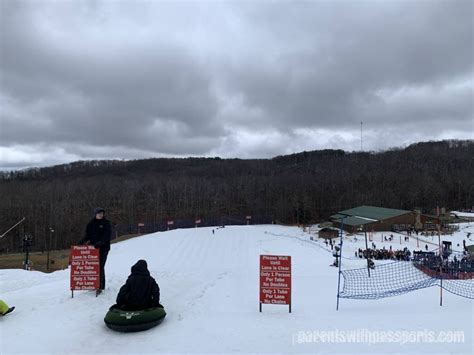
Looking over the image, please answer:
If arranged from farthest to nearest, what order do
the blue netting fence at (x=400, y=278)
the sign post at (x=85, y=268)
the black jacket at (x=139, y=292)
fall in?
the blue netting fence at (x=400, y=278) < the sign post at (x=85, y=268) < the black jacket at (x=139, y=292)

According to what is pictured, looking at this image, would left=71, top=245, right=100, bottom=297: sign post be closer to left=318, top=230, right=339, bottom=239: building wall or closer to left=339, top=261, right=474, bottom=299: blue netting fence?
left=339, top=261, right=474, bottom=299: blue netting fence

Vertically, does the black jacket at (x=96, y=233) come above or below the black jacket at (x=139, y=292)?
above

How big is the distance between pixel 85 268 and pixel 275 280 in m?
4.47

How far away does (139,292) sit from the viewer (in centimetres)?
638

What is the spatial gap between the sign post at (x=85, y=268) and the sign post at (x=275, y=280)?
3.98 metres

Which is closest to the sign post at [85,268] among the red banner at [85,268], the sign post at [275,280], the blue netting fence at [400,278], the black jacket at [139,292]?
the red banner at [85,268]

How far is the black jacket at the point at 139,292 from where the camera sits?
249 inches

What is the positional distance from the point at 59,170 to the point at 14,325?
183 metres

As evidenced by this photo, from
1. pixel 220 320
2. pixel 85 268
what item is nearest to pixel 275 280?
pixel 220 320

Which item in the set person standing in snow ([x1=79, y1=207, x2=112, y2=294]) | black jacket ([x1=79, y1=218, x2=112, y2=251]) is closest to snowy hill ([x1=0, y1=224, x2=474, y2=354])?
person standing in snow ([x1=79, y1=207, x2=112, y2=294])

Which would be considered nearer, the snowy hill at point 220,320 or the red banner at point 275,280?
the snowy hill at point 220,320

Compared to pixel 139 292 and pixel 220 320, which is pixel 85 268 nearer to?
pixel 139 292

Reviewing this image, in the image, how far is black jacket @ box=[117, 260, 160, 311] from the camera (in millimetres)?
Result: 6316

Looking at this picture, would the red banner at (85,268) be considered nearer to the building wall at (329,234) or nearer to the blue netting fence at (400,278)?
the blue netting fence at (400,278)
